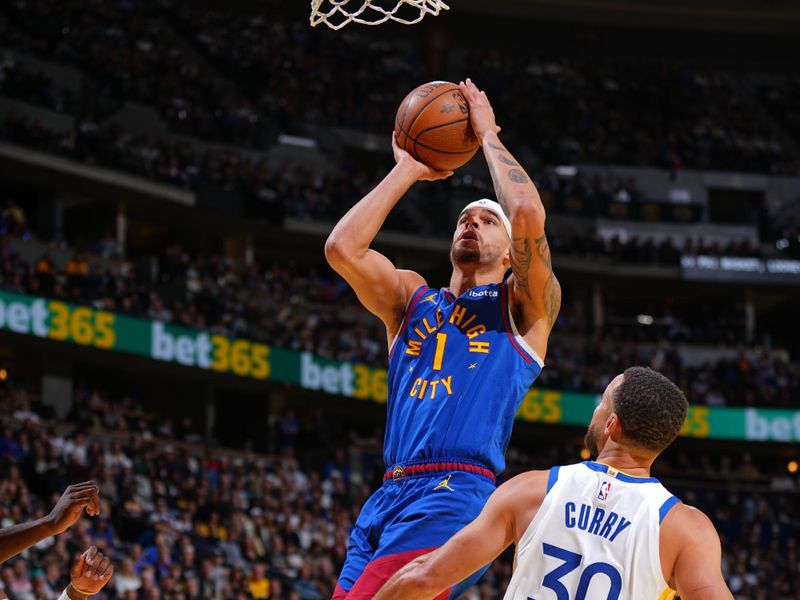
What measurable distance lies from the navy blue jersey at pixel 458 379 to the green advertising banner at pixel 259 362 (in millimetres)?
17727

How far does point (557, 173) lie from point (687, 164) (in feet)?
15.3

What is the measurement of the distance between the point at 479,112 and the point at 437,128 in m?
0.21

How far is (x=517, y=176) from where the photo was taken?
499 centimetres

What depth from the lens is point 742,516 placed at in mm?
29391

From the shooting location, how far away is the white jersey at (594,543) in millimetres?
3713

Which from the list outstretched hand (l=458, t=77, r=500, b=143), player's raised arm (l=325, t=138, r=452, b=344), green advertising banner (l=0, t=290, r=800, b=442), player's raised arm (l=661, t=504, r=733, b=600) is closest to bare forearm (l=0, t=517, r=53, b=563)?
player's raised arm (l=325, t=138, r=452, b=344)

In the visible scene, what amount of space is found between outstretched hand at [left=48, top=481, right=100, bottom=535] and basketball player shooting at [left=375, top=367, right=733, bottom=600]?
1714mm

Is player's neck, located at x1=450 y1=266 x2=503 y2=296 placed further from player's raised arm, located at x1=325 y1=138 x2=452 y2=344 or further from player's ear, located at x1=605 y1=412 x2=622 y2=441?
player's ear, located at x1=605 y1=412 x2=622 y2=441

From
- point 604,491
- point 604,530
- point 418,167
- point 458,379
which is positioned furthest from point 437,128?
point 604,530

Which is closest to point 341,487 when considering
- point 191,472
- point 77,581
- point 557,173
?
point 191,472

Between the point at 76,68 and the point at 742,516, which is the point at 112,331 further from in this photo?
A: the point at 742,516

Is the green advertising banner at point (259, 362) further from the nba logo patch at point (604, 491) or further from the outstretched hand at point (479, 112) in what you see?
the nba logo patch at point (604, 491)

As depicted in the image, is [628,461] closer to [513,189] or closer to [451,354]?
[451,354]

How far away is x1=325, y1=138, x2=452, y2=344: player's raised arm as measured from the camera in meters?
5.14
